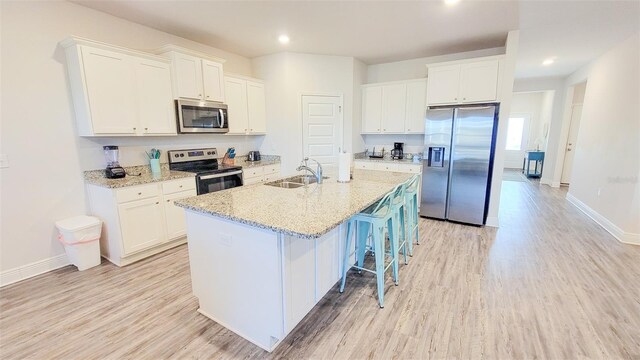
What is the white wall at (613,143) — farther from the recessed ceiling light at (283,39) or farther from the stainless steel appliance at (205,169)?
the stainless steel appliance at (205,169)

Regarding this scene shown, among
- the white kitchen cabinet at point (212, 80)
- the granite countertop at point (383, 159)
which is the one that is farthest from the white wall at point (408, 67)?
the white kitchen cabinet at point (212, 80)

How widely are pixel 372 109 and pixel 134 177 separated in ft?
12.4

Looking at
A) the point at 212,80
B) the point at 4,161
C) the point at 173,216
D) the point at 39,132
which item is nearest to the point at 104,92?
the point at 39,132

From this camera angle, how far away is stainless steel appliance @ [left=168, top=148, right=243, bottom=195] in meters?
3.47

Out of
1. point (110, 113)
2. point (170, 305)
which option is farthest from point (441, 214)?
point (110, 113)

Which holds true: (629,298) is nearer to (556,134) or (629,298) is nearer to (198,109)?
(198,109)

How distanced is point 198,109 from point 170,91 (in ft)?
1.27

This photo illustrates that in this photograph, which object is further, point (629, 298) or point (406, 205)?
point (406, 205)

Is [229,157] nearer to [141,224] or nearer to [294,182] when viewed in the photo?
[141,224]

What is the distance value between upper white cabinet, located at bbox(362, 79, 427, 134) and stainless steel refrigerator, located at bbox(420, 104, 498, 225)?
0.43m

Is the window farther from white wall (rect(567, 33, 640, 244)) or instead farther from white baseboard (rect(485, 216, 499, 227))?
white baseboard (rect(485, 216, 499, 227))

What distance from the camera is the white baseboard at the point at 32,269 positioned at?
2.54 meters

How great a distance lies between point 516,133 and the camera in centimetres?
938

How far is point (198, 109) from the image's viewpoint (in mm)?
3617
